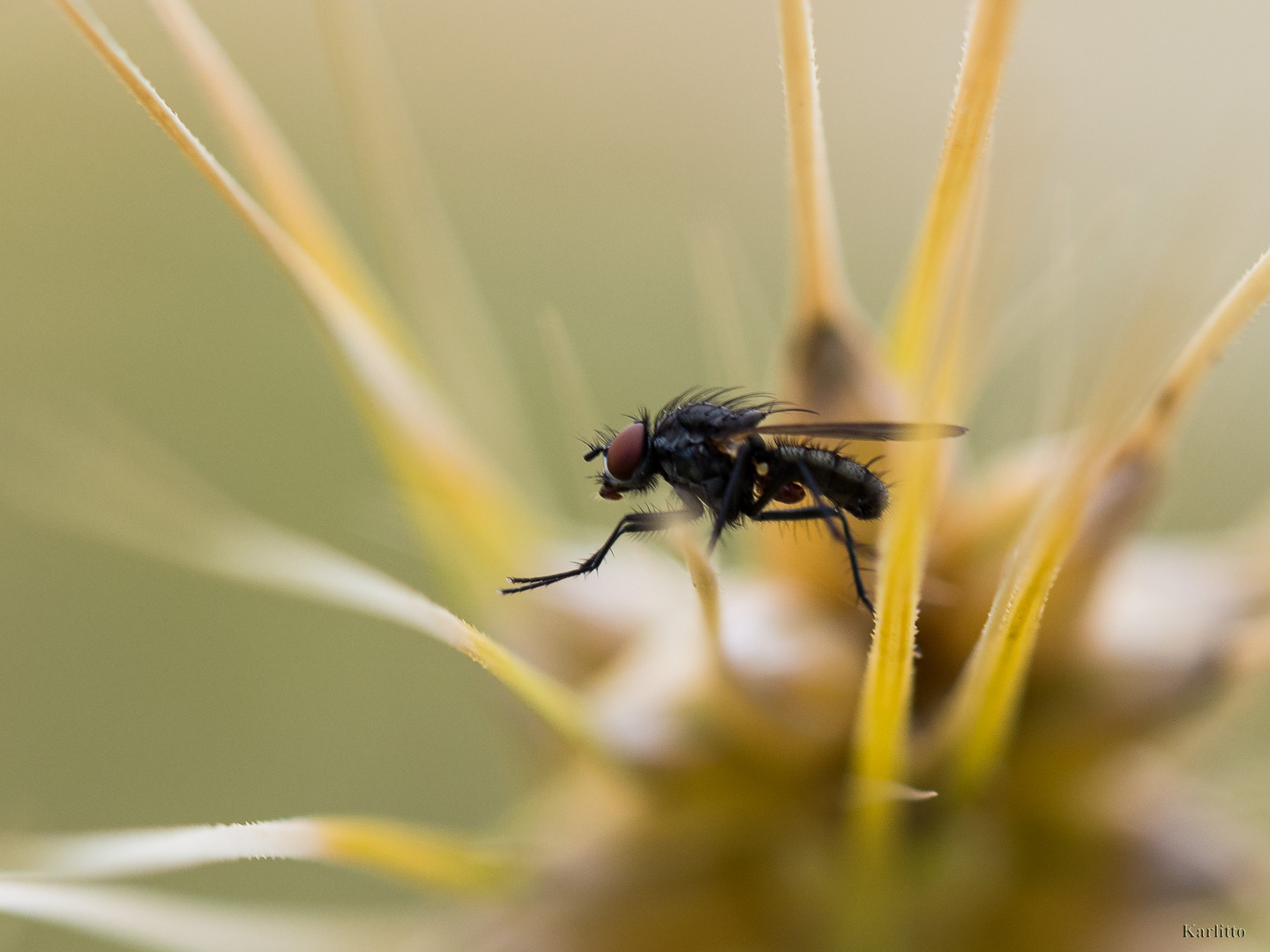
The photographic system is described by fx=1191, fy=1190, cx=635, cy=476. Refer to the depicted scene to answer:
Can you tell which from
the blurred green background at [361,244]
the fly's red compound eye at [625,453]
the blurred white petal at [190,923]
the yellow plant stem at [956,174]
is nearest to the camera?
the yellow plant stem at [956,174]

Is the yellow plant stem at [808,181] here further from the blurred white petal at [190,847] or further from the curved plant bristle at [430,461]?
the blurred white petal at [190,847]

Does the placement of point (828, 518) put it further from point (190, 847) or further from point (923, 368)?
point (190, 847)

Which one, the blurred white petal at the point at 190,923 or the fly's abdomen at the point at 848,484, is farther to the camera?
the fly's abdomen at the point at 848,484

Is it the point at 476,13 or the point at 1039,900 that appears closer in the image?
the point at 1039,900

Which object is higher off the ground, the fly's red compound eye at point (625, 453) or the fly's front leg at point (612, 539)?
the fly's red compound eye at point (625, 453)

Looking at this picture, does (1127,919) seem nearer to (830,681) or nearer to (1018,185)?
(830,681)

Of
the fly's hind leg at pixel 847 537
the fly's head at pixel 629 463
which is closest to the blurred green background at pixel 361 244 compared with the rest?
the fly's head at pixel 629 463

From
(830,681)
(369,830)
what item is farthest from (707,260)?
(369,830)

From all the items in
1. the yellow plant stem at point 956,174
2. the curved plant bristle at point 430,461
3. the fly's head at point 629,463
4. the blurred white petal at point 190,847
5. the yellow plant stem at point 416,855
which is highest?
the fly's head at point 629,463
